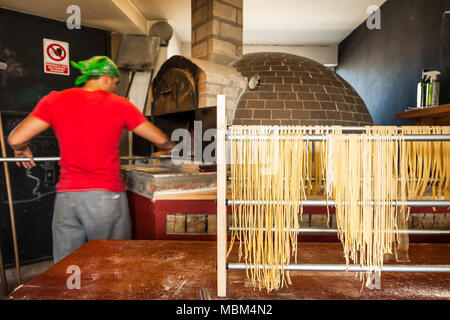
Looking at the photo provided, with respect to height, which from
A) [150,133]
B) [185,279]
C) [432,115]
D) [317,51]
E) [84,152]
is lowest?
[185,279]

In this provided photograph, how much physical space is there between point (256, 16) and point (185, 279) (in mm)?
4434

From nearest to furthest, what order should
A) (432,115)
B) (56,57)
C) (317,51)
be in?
(432,115) < (56,57) < (317,51)

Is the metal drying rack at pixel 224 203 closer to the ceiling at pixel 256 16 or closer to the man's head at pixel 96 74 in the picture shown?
the man's head at pixel 96 74

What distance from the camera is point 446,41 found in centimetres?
278

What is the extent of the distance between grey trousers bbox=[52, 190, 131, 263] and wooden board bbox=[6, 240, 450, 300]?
45 cm

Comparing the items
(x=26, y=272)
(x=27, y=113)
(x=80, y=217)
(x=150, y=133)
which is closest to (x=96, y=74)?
(x=150, y=133)

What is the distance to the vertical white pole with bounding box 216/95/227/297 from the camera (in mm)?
792

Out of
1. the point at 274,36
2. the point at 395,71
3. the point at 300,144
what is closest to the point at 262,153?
the point at 300,144

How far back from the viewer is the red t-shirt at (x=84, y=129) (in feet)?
5.13

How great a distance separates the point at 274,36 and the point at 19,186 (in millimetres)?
4503

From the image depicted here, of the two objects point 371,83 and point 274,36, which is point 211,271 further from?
point 274,36

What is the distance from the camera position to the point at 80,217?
5.32 ft

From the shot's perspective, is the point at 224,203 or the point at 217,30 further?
the point at 217,30

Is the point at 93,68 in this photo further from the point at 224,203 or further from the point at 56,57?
the point at 56,57
